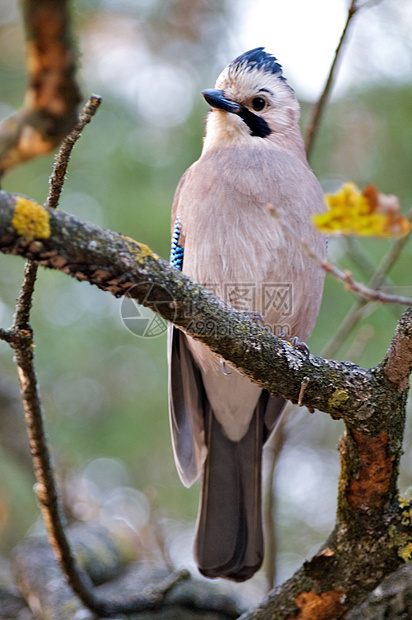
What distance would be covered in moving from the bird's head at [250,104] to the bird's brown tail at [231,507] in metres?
1.71

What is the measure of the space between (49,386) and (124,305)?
209 cm

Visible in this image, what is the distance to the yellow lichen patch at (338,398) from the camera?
2.75 m

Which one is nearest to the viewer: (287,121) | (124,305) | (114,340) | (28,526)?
(287,121)

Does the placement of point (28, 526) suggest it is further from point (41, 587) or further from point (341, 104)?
point (341, 104)

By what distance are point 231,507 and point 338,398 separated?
1573 mm

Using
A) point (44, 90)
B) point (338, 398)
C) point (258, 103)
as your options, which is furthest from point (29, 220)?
point (258, 103)

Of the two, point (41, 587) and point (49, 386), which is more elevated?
point (49, 386)

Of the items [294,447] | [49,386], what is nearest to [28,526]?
[49,386]

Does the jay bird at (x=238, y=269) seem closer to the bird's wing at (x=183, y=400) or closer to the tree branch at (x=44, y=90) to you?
the bird's wing at (x=183, y=400)

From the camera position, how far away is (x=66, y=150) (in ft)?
7.66

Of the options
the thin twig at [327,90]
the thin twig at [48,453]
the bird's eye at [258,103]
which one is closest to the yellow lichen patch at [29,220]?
the thin twig at [48,453]

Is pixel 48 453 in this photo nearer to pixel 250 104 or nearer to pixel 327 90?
pixel 250 104

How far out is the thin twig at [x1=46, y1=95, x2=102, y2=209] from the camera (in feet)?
7.13

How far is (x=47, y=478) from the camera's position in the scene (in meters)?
3.18
